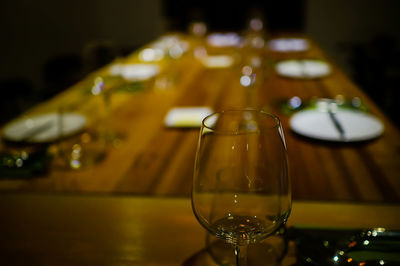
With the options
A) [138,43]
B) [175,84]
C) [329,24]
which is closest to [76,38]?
[138,43]

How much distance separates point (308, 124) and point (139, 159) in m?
0.51

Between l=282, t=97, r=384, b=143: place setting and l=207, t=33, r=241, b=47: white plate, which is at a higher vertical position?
l=207, t=33, r=241, b=47: white plate

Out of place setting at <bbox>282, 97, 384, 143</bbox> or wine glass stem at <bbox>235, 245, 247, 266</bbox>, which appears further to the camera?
place setting at <bbox>282, 97, 384, 143</bbox>

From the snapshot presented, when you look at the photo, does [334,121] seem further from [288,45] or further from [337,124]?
[288,45]

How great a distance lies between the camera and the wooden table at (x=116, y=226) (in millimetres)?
600

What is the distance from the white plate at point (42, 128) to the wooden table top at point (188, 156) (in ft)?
0.30

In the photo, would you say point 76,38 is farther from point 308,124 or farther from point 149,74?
point 308,124

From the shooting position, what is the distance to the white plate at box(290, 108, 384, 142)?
101cm

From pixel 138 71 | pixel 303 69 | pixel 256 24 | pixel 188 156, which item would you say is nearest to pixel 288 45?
pixel 256 24

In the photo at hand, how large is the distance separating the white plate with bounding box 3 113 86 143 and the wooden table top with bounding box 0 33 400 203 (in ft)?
0.30

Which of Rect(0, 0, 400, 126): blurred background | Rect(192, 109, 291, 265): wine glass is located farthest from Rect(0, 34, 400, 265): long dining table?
Rect(0, 0, 400, 126): blurred background

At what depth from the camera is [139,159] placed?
974 millimetres

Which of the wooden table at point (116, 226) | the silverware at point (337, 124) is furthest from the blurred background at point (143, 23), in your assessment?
the wooden table at point (116, 226)

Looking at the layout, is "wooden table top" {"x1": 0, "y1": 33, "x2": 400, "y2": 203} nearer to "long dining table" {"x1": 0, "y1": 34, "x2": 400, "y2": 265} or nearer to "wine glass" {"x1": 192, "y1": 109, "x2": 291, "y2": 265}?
"long dining table" {"x1": 0, "y1": 34, "x2": 400, "y2": 265}
